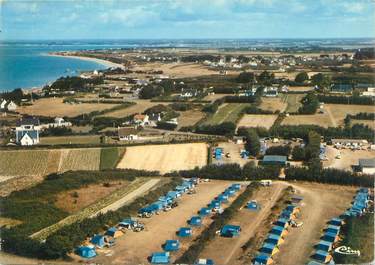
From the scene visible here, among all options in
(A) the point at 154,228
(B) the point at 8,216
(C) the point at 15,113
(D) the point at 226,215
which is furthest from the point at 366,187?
(C) the point at 15,113

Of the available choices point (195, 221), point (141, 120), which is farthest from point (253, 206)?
point (141, 120)

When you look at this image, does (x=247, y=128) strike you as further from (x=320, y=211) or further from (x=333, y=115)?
(x=320, y=211)

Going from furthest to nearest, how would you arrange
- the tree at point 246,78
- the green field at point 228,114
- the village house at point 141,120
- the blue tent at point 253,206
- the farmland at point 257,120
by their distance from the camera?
1. the tree at point 246,78
2. the green field at point 228,114
3. the village house at point 141,120
4. the farmland at point 257,120
5. the blue tent at point 253,206

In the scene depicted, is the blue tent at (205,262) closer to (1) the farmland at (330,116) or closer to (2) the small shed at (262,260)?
(2) the small shed at (262,260)

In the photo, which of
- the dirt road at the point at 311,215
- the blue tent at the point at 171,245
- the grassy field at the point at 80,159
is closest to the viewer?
the dirt road at the point at 311,215

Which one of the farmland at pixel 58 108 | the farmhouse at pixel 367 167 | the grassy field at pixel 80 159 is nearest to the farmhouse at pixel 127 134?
the grassy field at pixel 80 159

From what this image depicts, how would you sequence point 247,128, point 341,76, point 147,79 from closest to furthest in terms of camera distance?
point 247,128
point 341,76
point 147,79

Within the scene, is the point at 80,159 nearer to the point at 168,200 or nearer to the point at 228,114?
the point at 168,200
